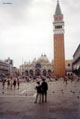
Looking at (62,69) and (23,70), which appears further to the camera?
(23,70)

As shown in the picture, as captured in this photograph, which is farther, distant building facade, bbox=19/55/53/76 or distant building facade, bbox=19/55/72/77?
distant building facade, bbox=19/55/53/76

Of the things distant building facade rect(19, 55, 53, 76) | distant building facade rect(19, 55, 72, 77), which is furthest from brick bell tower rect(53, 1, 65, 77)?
distant building facade rect(19, 55, 53, 76)

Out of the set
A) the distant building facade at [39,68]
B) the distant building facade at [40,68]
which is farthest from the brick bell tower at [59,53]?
the distant building facade at [39,68]

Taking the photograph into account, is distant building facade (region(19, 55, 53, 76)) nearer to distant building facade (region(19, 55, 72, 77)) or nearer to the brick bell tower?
distant building facade (region(19, 55, 72, 77))

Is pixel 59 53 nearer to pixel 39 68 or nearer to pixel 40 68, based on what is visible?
pixel 40 68

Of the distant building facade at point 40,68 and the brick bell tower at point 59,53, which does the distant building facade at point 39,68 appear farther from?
the brick bell tower at point 59,53

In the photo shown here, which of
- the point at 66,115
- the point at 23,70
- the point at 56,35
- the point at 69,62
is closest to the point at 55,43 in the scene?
the point at 56,35

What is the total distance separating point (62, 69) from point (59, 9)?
3300 cm

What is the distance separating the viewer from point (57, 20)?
85.4 m

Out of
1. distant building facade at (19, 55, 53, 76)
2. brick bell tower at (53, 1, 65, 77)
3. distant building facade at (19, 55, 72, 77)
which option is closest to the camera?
brick bell tower at (53, 1, 65, 77)

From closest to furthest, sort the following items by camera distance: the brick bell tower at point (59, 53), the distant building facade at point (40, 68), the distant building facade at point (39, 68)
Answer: the brick bell tower at point (59, 53)
the distant building facade at point (40, 68)
the distant building facade at point (39, 68)

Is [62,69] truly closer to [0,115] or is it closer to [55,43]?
[55,43]

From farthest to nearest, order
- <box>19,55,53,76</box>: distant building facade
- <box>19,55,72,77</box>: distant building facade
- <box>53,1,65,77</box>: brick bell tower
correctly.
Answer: <box>19,55,53,76</box>: distant building facade < <box>19,55,72,77</box>: distant building facade < <box>53,1,65,77</box>: brick bell tower

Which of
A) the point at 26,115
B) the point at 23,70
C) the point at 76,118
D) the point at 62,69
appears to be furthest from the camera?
the point at 23,70
